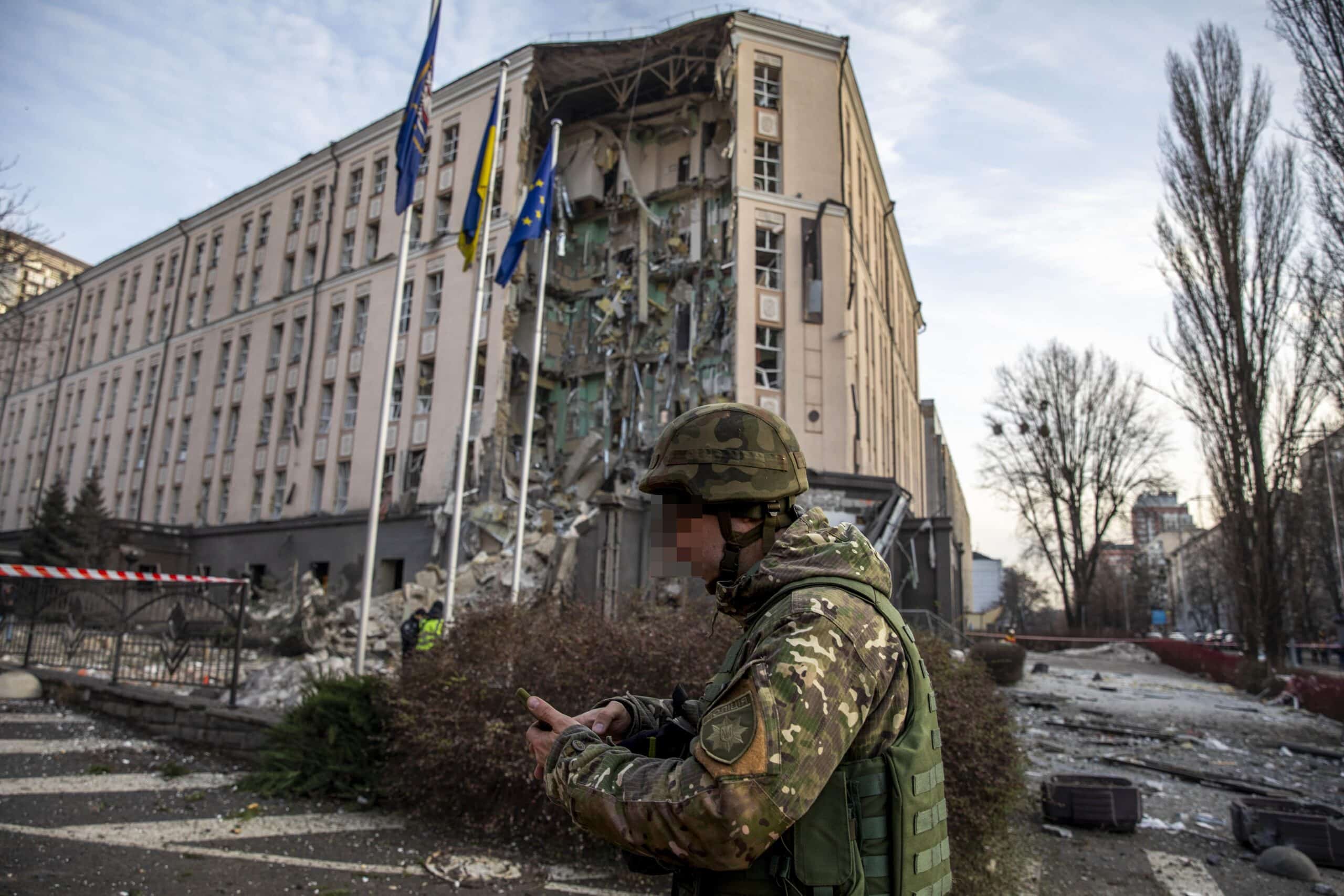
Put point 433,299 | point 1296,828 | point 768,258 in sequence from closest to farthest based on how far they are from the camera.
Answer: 1. point 1296,828
2. point 768,258
3. point 433,299

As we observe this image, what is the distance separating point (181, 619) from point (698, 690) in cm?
877

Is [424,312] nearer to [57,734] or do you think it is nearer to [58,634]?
[58,634]

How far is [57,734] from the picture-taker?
318 inches

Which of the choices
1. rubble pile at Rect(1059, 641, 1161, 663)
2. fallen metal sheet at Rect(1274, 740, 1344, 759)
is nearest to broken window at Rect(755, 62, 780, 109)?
fallen metal sheet at Rect(1274, 740, 1344, 759)

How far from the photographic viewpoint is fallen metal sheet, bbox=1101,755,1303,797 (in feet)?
26.3

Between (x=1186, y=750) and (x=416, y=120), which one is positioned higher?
(x=416, y=120)

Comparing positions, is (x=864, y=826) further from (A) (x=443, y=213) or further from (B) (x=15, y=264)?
(A) (x=443, y=213)

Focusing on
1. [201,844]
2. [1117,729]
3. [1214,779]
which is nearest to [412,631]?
[201,844]

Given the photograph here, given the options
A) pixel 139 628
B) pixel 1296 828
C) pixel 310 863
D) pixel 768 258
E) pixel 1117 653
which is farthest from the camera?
pixel 1117 653

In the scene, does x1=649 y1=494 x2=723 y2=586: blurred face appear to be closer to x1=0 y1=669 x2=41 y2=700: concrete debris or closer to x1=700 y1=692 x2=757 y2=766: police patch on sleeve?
x1=700 y1=692 x2=757 y2=766: police patch on sleeve

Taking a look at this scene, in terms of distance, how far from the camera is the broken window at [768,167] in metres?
23.2

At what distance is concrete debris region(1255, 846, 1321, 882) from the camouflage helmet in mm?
6144

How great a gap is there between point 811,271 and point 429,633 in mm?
17978

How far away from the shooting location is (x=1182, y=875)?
5.42m
